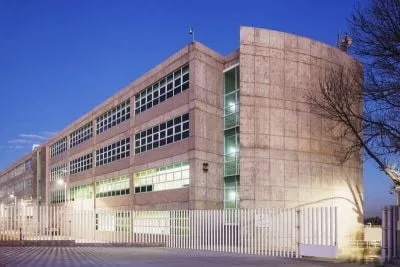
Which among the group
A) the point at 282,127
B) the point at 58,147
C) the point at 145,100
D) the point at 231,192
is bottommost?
the point at 231,192

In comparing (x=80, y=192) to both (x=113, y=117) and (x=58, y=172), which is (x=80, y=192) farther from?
(x=113, y=117)

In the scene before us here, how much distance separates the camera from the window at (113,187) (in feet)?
160

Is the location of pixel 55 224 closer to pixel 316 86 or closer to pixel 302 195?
pixel 302 195

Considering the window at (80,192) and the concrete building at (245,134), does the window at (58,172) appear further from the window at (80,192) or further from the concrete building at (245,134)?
the concrete building at (245,134)

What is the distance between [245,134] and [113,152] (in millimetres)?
19449

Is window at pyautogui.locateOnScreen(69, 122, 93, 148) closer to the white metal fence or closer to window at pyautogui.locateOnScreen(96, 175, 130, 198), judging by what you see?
window at pyautogui.locateOnScreen(96, 175, 130, 198)

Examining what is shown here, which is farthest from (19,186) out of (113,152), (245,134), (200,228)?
(200,228)

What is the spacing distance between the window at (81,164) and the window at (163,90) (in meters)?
15.0

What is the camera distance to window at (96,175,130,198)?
160ft

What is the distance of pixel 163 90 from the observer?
42.6 metres

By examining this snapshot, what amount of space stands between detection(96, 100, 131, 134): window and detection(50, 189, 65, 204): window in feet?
55.0

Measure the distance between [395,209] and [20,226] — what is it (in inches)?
918

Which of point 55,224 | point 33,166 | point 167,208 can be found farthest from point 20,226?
point 33,166

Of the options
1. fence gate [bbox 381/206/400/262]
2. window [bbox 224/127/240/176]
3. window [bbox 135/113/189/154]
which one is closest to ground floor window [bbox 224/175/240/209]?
window [bbox 224/127/240/176]
